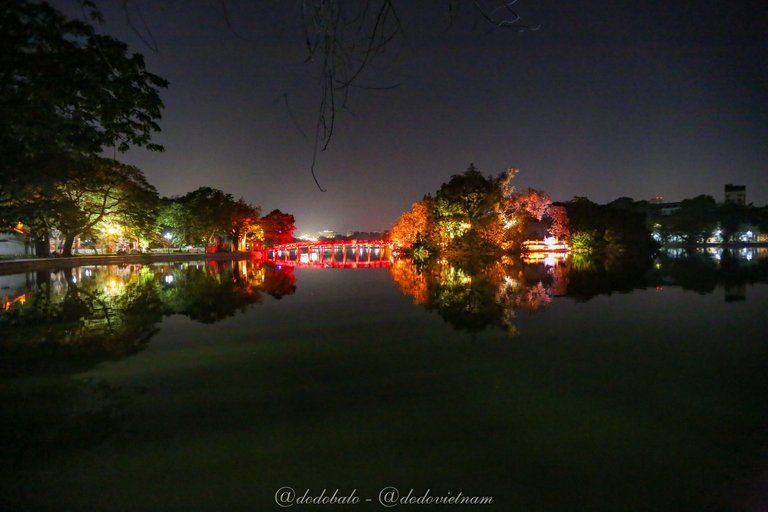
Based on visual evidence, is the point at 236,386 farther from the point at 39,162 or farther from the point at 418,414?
the point at 39,162

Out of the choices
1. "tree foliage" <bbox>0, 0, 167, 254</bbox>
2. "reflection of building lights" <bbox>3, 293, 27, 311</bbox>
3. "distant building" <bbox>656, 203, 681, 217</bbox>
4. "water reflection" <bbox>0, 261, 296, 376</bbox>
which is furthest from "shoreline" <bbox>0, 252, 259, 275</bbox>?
"distant building" <bbox>656, 203, 681, 217</bbox>

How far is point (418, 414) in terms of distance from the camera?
338 cm

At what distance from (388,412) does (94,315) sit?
7.36 m

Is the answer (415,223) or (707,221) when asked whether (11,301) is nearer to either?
(415,223)

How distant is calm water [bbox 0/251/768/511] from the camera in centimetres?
243

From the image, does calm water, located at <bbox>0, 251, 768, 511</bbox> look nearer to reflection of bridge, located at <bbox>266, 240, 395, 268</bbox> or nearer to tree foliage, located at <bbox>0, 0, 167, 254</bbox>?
tree foliage, located at <bbox>0, 0, 167, 254</bbox>

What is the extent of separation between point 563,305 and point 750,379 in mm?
4894

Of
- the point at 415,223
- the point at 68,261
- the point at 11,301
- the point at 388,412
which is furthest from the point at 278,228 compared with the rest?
the point at 388,412

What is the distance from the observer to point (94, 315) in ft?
26.7

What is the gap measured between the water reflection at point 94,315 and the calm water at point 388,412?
76 mm

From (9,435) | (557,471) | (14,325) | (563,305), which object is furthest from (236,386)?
(563,305)

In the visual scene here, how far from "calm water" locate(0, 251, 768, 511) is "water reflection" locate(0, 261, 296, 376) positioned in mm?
76

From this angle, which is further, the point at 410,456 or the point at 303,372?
the point at 303,372

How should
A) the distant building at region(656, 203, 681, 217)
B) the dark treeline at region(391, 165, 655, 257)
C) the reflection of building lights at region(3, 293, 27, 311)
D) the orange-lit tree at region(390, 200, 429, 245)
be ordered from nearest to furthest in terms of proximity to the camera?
the reflection of building lights at region(3, 293, 27, 311) → the dark treeline at region(391, 165, 655, 257) → the orange-lit tree at region(390, 200, 429, 245) → the distant building at region(656, 203, 681, 217)
